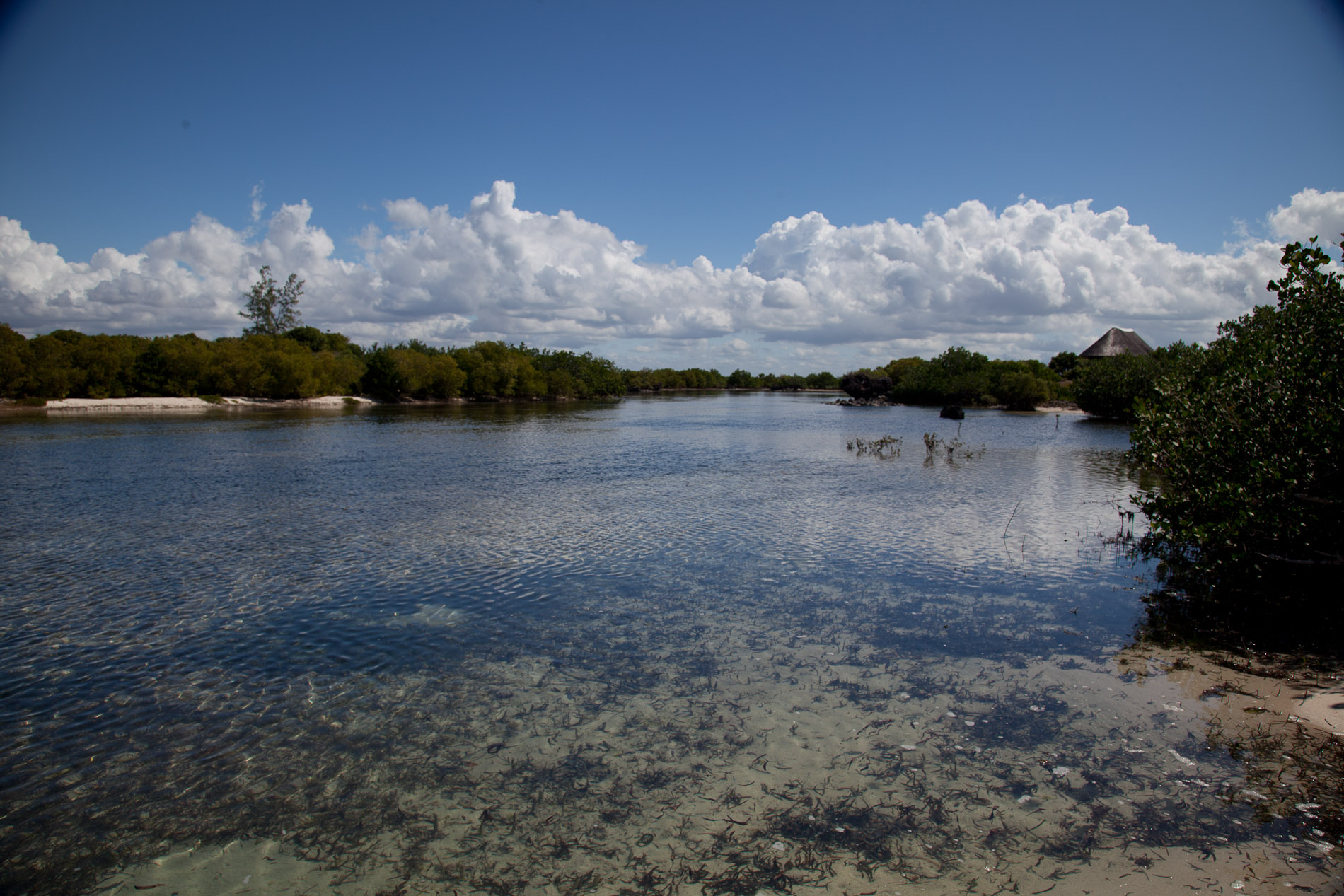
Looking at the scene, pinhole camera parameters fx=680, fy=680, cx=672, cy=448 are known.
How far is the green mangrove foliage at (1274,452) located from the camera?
962cm

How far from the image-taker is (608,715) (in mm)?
7875

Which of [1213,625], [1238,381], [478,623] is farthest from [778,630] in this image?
[1238,381]

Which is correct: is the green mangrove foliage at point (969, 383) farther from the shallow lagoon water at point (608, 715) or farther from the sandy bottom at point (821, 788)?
the sandy bottom at point (821, 788)

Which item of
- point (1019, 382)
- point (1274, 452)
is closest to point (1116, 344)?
point (1019, 382)

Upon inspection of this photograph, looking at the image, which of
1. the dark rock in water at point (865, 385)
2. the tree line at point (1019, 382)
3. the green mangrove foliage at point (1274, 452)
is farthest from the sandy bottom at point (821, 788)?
the dark rock in water at point (865, 385)

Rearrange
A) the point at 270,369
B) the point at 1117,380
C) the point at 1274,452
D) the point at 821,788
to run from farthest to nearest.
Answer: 1. the point at 270,369
2. the point at 1117,380
3. the point at 1274,452
4. the point at 821,788

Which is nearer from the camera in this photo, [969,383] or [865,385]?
[969,383]

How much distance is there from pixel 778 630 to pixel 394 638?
5.76m

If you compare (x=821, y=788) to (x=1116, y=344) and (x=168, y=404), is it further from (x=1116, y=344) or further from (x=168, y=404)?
(x=1116, y=344)

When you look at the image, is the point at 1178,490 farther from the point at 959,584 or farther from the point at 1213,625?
the point at 959,584

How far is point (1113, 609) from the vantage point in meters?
11.6

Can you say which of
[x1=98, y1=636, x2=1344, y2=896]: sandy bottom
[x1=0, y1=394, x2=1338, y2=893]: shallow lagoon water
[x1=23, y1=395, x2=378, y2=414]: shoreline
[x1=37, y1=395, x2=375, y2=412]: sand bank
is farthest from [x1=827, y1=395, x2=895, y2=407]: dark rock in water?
[x1=98, y1=636, x2=1344, y2=896]: sandy bottom

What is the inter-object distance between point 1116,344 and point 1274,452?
353 ft

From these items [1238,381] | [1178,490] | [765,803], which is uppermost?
[1238,381]
